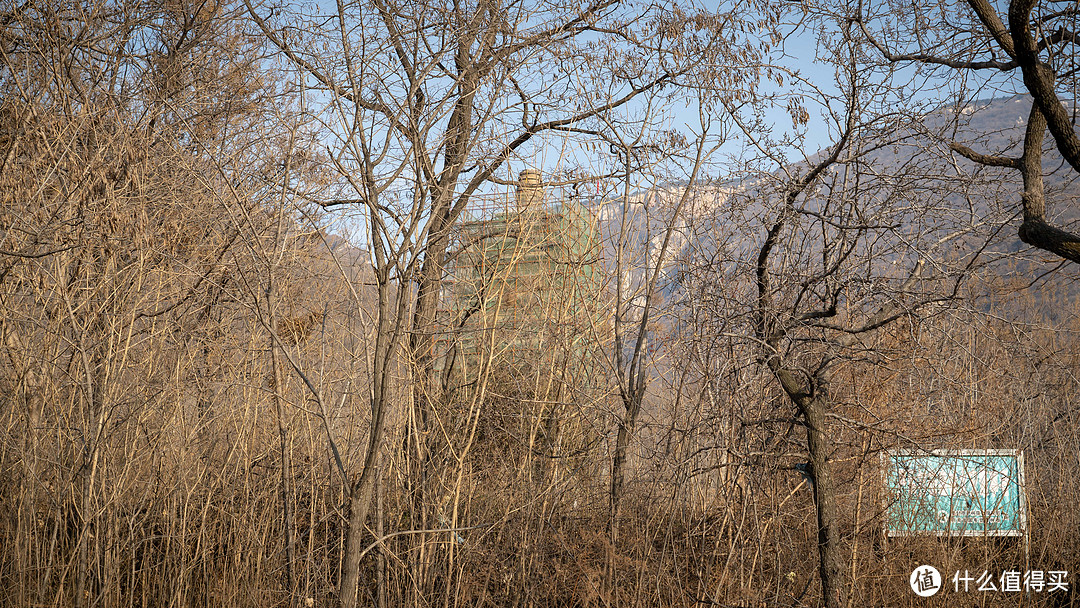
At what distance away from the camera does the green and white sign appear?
4.07 metres

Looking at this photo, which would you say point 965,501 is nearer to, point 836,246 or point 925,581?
point 925,581

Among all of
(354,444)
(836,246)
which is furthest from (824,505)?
(354,444)

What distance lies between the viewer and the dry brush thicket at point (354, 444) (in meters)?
3.21

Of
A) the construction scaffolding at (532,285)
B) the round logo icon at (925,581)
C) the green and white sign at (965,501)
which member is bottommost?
the round logo icon at (925,581)

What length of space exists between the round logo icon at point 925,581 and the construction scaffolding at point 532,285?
7.27 ft

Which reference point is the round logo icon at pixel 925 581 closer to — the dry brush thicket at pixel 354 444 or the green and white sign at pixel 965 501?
the dry brush thicket at pixel 354 444

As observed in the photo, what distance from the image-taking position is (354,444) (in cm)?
401

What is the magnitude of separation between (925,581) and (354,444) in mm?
3387

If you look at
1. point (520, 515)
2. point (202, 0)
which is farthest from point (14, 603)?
point (202, 0)

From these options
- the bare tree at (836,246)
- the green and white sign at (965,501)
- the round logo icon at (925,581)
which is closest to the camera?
the bare tree at (836,246)

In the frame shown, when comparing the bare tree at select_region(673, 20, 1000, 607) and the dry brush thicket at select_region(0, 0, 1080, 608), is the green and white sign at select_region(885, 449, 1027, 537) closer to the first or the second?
the dry brush thicket at select_region(0, 0, 1080, 608)

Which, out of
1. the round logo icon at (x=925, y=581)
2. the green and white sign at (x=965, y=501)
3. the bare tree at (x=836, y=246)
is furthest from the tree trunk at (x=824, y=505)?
the green and white sign at (x=965, y=501)

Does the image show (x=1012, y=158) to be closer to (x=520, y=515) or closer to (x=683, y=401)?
(x=683, y=401)

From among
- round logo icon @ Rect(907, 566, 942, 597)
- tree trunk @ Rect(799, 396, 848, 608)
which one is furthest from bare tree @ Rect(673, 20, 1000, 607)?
round logo icon @ Rect(907, 566, 942, 597)
